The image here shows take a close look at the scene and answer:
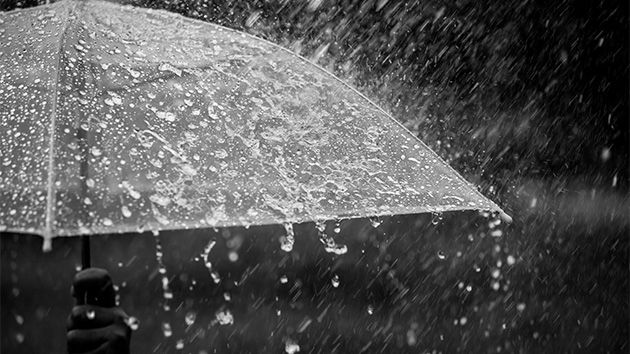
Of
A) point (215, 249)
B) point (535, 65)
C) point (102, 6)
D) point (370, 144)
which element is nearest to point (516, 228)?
point (535, 65)

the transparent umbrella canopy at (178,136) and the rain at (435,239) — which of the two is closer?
the transparent umbrella canopy at (178,136)

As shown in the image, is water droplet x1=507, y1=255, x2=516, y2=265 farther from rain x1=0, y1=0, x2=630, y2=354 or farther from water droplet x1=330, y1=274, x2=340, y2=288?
water droplet x1=330, y1=274, x2=340, y2=288

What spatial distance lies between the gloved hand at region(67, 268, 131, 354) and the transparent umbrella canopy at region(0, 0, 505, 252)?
17cm

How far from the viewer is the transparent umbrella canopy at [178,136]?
1.42 meters

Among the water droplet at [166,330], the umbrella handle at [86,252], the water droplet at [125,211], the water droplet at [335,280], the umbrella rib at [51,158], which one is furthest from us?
the water droplet at [335,280]

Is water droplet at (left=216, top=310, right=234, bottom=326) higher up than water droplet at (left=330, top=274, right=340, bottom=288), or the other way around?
water droplet at (left=330, top=274, right=340, bottom=288)

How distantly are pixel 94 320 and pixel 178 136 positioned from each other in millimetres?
404

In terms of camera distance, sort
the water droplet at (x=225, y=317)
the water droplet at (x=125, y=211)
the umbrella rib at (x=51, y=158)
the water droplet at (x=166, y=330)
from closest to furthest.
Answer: the umbrella rib at (x=51, y=158)
the water droplet at (x=125, y=211)
the water droplet at (x=166, y=330)
the water droplet at (x=225, y=317)

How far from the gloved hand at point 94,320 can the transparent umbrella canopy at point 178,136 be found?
0.17m

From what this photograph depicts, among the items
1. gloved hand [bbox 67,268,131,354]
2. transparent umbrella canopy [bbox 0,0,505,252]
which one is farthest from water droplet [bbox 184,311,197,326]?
gloved hand [bbox 67,268,131,354]

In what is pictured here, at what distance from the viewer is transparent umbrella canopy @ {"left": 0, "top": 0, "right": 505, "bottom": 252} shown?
1.42 m

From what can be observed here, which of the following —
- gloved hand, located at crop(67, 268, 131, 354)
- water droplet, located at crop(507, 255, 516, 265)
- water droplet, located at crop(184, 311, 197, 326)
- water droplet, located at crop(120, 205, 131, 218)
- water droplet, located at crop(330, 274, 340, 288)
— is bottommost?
water droplet, located at crop(184, 311, 197, 326)

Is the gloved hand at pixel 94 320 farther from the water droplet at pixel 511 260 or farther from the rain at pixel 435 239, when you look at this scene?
the water droplet at pixel 511 260

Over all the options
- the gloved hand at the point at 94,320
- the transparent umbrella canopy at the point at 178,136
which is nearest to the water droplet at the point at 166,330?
the transparent umbrella canopy at the point at 178,136
